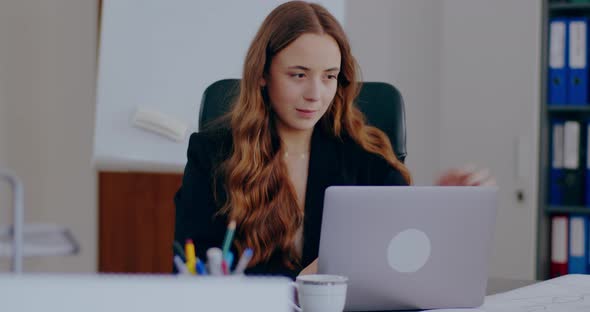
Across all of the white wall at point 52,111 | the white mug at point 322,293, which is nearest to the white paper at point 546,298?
the white mug at point 322,293

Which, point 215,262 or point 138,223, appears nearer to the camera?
point 215,262

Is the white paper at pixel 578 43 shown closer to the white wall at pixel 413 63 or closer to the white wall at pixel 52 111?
the white wall at pixel 413 63

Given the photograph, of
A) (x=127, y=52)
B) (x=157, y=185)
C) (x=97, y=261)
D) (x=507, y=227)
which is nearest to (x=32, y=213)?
(x=97, y=261)

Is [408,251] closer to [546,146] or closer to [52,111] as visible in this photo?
[546,146]

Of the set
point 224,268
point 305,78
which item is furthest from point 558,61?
point 224,268

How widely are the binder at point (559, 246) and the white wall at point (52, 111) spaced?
1798mm

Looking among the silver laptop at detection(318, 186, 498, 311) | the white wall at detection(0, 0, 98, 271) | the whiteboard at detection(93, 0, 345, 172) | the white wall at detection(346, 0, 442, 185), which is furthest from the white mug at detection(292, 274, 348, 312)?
the white wall at detection(0, 0, 98, 271)

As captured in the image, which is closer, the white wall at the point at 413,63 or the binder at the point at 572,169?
the binder at the point at 572,169

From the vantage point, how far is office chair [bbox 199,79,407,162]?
5.60 ft

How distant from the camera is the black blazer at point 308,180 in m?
1.64

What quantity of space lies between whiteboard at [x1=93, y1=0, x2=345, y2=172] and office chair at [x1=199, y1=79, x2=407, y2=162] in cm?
29

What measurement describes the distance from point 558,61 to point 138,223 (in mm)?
1688

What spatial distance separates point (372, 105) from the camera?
5.64ft

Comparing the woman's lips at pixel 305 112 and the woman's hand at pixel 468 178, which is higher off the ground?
the woman's lips at pixel 305 112
